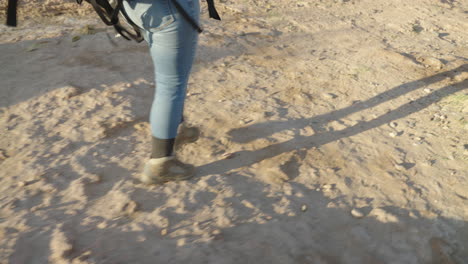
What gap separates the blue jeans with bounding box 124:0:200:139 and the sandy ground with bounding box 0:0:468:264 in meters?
0.39

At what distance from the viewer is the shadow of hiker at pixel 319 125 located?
7.41 ft

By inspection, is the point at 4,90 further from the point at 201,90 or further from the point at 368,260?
the point at 368,260

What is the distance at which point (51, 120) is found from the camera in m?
2.57

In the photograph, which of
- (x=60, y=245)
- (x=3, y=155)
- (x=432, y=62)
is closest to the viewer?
(x=60, y=245)

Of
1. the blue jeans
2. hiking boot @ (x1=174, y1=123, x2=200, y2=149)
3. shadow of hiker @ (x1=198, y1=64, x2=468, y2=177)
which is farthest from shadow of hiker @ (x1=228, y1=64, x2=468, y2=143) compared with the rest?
the blue jeans

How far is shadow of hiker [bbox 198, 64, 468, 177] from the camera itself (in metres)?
2.26

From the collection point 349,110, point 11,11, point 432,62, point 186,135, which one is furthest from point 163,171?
point 432,62

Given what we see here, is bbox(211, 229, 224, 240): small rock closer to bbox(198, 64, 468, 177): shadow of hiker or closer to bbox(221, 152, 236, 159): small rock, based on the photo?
bbox(198, 64, 468, 177): shadow of hiker

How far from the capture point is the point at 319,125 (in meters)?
2.67

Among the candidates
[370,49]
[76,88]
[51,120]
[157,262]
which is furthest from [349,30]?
[157,262]

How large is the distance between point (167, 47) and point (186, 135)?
82 cm

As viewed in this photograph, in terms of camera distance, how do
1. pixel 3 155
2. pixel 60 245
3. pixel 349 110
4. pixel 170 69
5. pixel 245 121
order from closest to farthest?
pixel 60 245 < pixel 170 69 < pixel 3 155 < pixel 245 121 < pixel 349 110

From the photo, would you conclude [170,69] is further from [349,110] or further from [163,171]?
[349,110]

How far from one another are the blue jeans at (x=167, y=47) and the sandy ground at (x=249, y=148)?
1.28 ft
